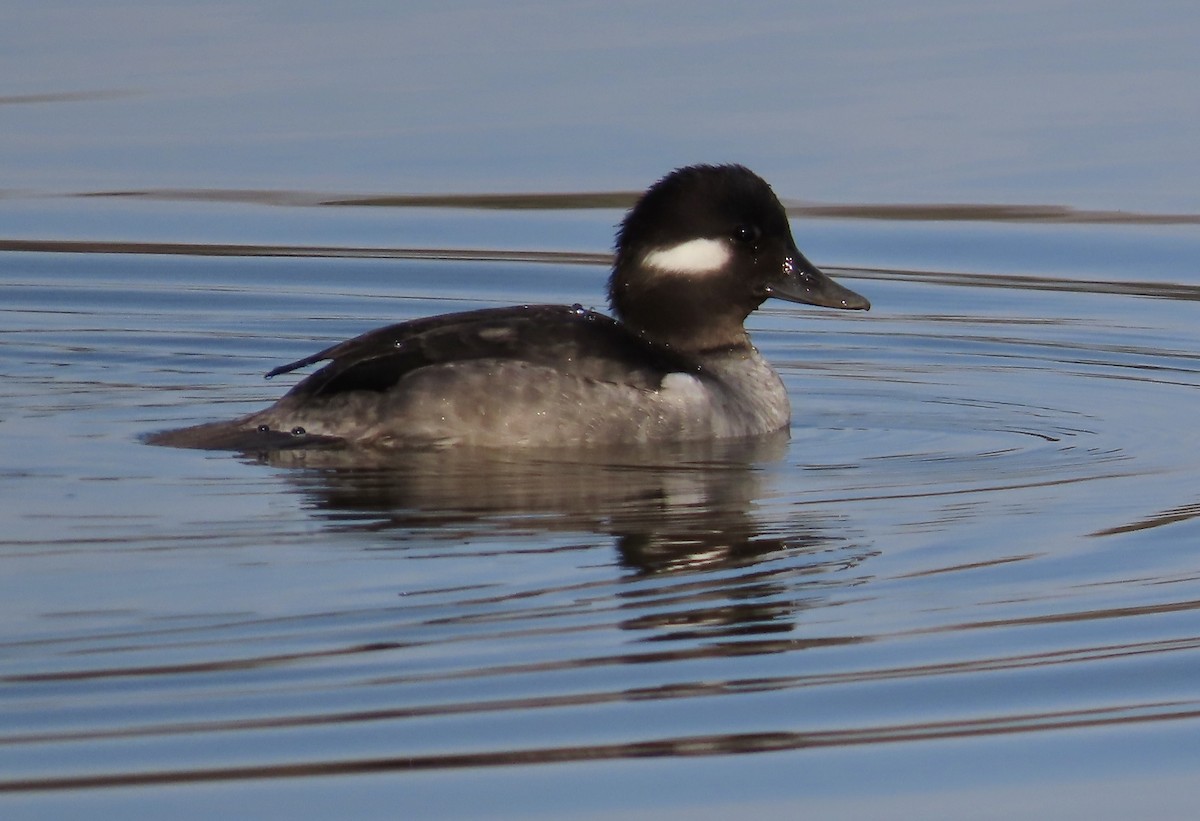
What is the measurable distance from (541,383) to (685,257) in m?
1.02

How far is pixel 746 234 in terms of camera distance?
1023 cm

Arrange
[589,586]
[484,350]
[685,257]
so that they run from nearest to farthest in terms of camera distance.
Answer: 1. [589,586]
2. [484,350]
3. [685,257]

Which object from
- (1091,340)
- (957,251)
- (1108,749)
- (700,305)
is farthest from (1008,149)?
(1108,749)

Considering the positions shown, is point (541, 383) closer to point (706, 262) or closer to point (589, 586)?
point (706, 262)

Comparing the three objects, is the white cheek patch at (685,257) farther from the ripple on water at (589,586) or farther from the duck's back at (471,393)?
the ripple on water at (589,586)

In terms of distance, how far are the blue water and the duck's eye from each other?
0.81 metres

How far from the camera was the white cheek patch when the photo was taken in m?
10.1

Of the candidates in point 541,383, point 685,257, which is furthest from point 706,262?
point 541,383

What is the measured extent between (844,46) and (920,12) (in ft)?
5.34

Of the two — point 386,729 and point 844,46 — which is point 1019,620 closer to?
point 386,729

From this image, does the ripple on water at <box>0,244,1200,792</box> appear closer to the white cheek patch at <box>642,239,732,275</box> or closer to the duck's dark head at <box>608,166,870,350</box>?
the duck's dark head at <box>608,166,870,350</box>

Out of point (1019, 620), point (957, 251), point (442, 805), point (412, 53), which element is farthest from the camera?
point (412, 53)

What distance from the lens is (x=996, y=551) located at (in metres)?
7.73

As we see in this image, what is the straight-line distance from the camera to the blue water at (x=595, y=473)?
5773 mm
